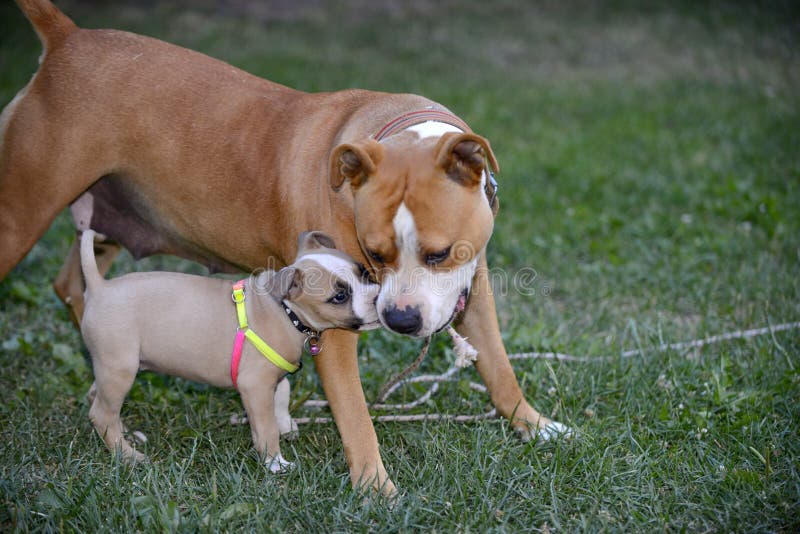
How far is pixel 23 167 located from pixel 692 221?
4819mm

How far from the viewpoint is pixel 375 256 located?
10.6 ft

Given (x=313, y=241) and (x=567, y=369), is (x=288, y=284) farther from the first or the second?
(x=567, y=369)

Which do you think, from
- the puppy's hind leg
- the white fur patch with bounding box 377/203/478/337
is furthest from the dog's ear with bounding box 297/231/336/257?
the puppy's hind leg

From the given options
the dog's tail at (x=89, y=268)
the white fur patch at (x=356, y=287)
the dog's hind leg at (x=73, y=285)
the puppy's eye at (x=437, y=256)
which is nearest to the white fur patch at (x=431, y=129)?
the puppy's eye at (x=437, y=256)

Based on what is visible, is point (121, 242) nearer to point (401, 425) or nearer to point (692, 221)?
point (401, 425)

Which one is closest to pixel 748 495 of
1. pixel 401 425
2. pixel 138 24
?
pixel 401 425

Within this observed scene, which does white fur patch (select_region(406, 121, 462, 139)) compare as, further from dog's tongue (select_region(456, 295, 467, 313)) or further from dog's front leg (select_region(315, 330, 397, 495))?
dog's front leg (select_region(315, 330, 397, 495))

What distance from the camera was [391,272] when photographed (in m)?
3.22

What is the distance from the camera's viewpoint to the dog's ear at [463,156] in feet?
10.0

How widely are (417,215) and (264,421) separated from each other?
1.14 m

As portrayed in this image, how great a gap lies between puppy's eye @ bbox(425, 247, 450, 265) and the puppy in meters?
0.33

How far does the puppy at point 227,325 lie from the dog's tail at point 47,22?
3.60ft

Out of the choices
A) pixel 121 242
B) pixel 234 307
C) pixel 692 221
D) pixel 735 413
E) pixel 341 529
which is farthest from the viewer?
pixel 692 221

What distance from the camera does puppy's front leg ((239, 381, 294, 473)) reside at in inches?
134
